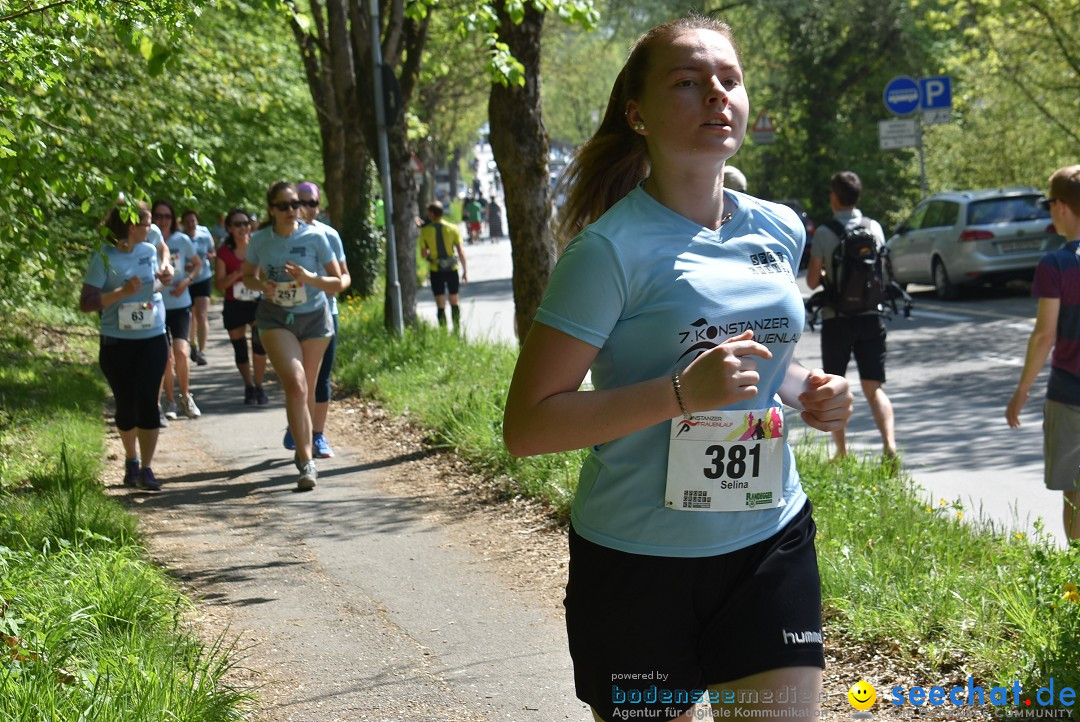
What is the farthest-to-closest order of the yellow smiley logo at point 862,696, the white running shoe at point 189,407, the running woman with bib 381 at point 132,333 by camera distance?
the white running shoe at point 189,407 → the running woman with bib 381 at point 132,333 → the yellow smiley logo at point 862,696

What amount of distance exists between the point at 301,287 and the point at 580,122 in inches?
2981

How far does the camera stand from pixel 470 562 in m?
7.13

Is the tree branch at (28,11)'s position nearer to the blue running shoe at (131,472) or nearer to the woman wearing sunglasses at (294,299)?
the woman wearing sunglasses at (294,299)

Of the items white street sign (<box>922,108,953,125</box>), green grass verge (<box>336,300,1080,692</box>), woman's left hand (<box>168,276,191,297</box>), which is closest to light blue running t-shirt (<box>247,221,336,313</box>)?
green grass verge (<box>336,300,1080,692</box>)

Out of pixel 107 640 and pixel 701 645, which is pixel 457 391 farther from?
pixel 701 645

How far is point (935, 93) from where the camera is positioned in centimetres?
2266

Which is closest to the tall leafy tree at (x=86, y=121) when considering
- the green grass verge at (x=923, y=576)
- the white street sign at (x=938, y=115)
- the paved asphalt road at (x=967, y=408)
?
the green grass verge at (x=923, y=576)

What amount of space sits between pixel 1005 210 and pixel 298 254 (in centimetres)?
1456

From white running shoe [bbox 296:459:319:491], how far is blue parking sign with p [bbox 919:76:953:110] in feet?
54.1

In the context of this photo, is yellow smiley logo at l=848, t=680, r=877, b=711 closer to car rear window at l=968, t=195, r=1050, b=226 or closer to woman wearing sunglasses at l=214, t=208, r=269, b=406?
woman wearing sunglasses at l=214, t=208, r=269, b=406

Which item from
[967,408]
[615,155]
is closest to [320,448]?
[967,408]

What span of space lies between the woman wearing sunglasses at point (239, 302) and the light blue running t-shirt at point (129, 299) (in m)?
4.12

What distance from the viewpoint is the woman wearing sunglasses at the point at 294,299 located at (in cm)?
902

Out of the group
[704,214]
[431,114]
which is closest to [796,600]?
[704,214]
